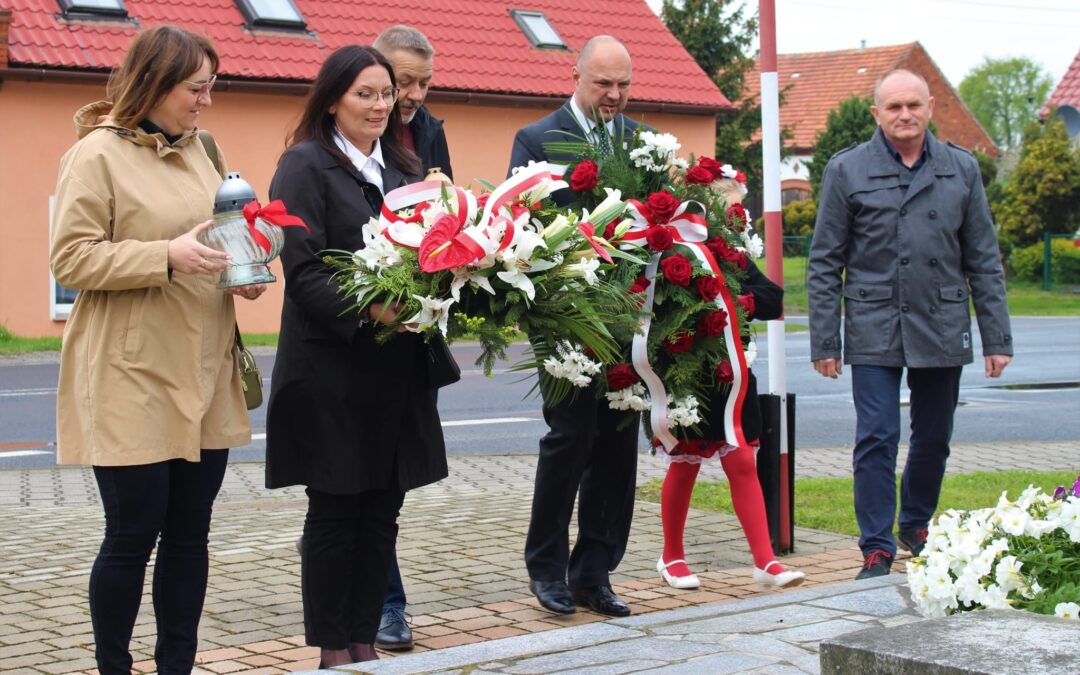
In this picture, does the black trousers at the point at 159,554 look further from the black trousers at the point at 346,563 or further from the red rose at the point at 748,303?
the red rose at the point at 748,303

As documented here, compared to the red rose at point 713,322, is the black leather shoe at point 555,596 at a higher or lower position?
lower

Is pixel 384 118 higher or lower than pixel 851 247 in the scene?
higher

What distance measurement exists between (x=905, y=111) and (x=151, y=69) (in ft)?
11.2

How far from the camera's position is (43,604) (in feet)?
19.0

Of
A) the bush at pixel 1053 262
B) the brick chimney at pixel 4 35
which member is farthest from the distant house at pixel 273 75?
the bush at pixel 1053 262

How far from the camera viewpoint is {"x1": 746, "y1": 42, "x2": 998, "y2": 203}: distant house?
2143 inches

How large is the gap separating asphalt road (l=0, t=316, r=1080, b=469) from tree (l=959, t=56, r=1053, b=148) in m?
71.8

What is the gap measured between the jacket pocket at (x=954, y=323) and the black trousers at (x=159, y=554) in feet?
10.8

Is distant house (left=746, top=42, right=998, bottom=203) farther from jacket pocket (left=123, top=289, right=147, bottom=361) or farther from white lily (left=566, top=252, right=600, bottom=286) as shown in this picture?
jacket pocket (left=123, top=289, right=147, bottom=361)

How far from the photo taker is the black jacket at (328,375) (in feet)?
15.0

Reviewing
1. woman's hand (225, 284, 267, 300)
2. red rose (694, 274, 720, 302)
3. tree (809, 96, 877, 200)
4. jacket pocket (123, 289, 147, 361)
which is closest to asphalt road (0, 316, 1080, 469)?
red rose (694, 274, 720, 302)

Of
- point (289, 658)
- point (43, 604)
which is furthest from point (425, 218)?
point (43, 604)

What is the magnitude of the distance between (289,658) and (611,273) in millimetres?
1743

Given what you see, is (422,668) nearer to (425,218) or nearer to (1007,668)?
(425,218)
